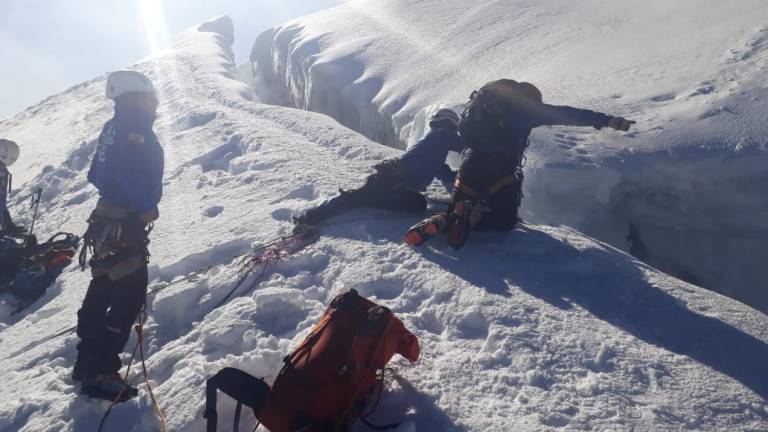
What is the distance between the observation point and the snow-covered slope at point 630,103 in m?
5.08

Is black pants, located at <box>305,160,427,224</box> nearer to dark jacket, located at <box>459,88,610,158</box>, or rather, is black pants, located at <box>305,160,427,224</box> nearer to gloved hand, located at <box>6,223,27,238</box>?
dark jacket, located at <box>459,88,610,158</box>

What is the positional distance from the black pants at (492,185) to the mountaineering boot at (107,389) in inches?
102

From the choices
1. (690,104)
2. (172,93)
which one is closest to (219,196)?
(690,104)

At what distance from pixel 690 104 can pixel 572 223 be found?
6.08ft

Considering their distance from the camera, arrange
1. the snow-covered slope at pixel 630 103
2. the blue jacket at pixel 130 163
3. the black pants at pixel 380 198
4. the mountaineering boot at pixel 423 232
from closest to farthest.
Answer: the blue jacket at pixel 130 163
the mountaineering boot at pixel 423 232
the black pants at pixel 380 198
the snow-covered slope at pixel 630 103

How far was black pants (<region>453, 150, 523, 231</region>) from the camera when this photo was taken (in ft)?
13.8

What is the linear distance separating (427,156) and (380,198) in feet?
1.81

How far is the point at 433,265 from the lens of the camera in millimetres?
3803

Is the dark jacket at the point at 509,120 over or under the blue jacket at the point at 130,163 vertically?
under

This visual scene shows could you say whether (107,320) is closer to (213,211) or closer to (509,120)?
(213,211)

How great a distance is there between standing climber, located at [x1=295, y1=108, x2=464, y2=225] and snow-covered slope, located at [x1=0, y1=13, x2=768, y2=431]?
0.14 m

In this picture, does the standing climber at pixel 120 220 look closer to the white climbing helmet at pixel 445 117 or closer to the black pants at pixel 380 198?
the black pants at pixel 380 198

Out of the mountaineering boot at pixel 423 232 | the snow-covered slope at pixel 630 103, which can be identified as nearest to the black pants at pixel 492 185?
the mountaineering boot at pixel 423 232

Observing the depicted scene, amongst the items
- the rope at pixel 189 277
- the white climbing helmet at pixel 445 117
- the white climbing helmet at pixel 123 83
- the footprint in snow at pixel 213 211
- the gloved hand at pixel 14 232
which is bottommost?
the gloved hand at pixel 14 232
